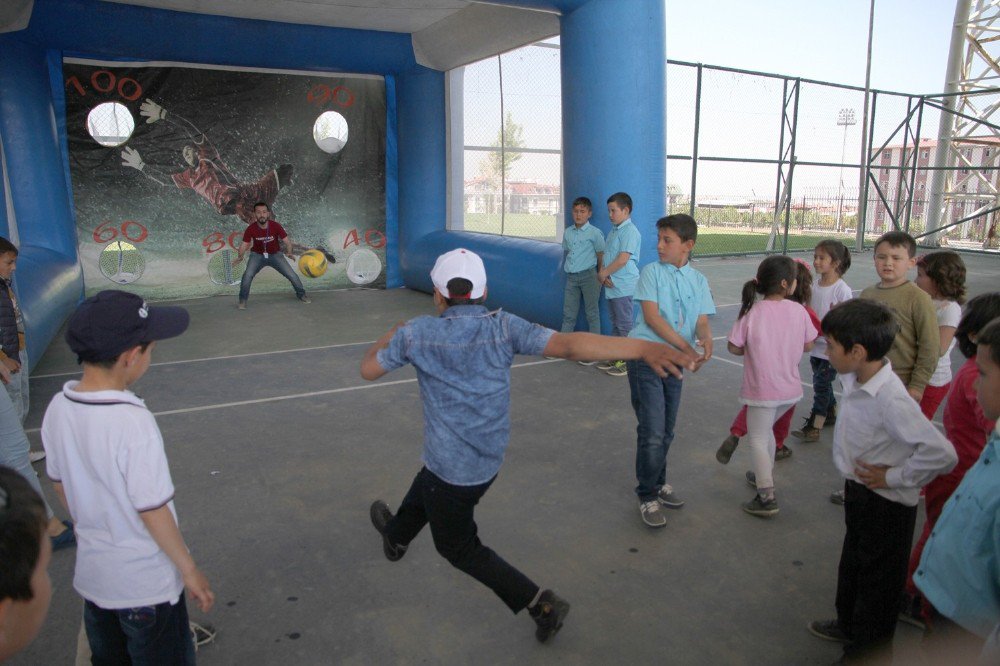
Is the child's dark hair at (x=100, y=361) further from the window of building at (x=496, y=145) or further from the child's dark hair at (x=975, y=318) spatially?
the window of building at (x=496, y=145)

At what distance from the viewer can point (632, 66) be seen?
664 cm

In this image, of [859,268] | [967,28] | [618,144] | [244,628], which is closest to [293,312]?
[618,144]

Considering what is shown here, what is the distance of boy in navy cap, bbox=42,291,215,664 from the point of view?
171 cm

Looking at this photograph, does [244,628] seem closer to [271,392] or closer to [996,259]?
[271,392]

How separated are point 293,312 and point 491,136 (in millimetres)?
4274

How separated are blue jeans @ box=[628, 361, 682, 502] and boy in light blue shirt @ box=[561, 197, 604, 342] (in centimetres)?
323

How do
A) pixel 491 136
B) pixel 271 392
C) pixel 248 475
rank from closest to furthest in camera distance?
1. pixel 248 475
2. pixel 271 392
3. pixel 491 136

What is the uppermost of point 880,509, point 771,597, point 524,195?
point 524,195

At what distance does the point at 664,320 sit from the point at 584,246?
136 inches

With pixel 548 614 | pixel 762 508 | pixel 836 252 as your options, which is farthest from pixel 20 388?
pixel 836 252

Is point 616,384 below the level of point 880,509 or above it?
below

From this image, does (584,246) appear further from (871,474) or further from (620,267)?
(871,474)

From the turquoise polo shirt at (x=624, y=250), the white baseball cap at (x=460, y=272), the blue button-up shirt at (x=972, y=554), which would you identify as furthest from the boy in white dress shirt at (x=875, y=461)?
the turquoise polo shirt at (x=624, y=250)

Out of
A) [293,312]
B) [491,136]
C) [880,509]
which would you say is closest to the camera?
[880,509]
